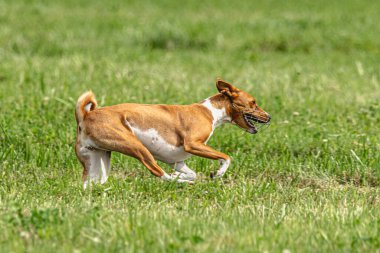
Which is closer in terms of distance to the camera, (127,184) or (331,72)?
(127,184)

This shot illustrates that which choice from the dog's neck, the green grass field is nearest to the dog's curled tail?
the green grass field

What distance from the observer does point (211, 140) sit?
841cm

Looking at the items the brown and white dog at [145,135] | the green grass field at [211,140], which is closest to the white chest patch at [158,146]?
the brown and white dog at [145,135]

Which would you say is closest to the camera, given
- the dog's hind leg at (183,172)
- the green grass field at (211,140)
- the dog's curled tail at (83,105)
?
the green grass field at (211,140)

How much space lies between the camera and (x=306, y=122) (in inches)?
361

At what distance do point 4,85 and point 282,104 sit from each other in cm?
361

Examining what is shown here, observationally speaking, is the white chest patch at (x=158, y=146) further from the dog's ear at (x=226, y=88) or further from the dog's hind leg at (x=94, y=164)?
the dog's ear at (x=226, y=88)

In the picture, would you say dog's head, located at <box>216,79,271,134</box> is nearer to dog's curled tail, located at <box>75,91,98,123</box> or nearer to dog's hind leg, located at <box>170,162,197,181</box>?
dog's hind leg, located at <box>170,162,197,181</box>

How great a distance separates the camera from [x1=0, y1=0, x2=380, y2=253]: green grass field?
532 centimetres

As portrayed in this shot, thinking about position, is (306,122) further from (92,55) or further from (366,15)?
(366,15)

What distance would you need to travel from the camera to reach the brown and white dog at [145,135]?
245 inches

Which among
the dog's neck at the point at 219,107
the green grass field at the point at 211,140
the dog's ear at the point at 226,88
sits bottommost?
the green grass field at the point at 211,140

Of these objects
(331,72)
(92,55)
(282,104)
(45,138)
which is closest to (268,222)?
(45,138)

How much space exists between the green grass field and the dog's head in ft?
1.84
